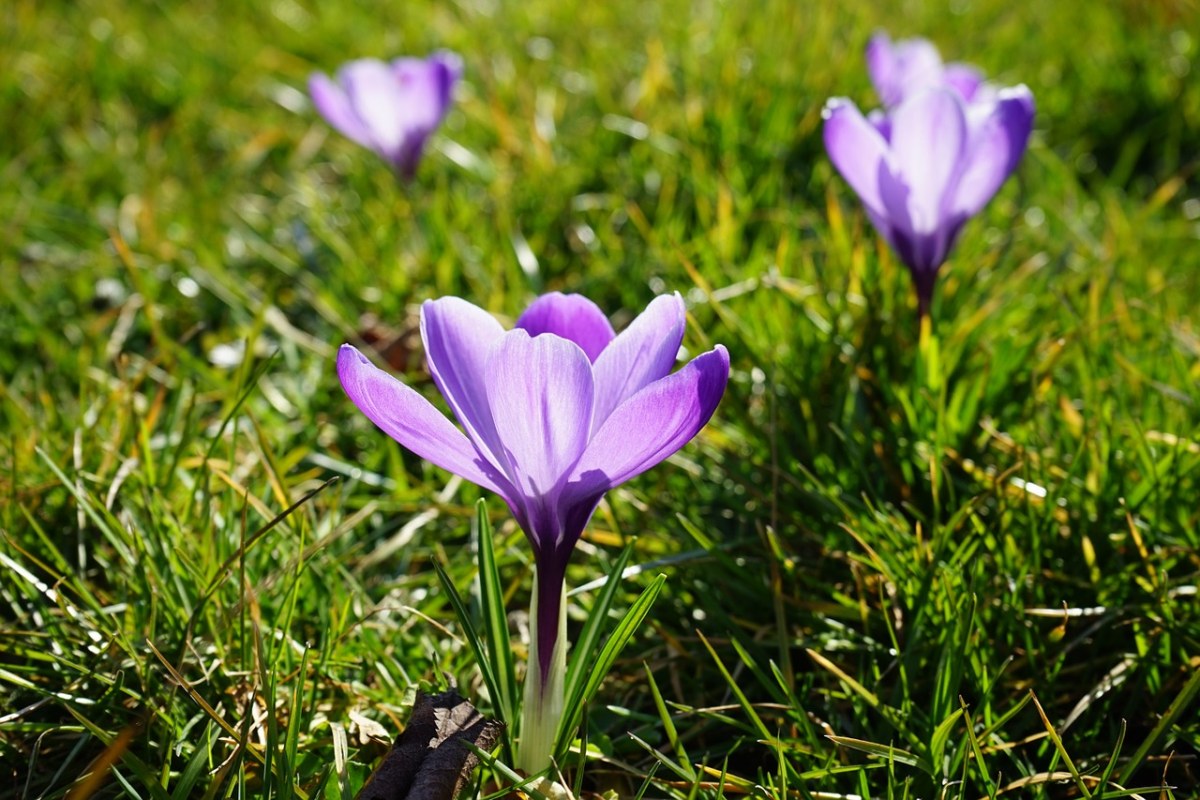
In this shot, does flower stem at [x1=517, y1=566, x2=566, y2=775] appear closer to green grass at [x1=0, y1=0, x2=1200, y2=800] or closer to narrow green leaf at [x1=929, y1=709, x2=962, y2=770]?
green grass at [x1=0, y1=0, x2=1200, y2=800]

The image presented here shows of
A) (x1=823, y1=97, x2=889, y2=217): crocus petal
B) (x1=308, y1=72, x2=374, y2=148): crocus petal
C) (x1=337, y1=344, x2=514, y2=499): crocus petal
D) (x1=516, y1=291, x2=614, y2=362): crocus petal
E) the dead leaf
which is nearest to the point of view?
(x1=337, y1=344, x2=514, y2=499): crocus petal

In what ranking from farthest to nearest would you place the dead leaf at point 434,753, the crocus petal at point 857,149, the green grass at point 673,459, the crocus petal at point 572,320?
the crocus petal at point 857,149, the green grass at point 673,459, the crocus petal at point 572,320, the dead leaf at point 434,753

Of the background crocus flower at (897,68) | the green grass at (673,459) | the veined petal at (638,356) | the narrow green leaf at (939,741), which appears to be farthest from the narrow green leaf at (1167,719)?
the background crocus flower at (897,68)

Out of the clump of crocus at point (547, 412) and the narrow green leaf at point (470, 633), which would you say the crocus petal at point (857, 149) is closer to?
the clump of crocus at point (547, 412)

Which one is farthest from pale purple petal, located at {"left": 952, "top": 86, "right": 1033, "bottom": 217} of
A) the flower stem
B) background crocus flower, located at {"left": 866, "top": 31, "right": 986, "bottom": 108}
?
the flower stem

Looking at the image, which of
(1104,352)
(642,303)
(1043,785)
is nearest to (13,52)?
(642,303)

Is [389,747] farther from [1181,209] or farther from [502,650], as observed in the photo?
[1181,209]

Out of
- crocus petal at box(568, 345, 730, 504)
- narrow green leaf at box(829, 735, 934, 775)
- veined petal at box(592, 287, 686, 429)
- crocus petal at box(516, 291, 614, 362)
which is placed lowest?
narrow green leaf at box(829, 735, 934, 775)
